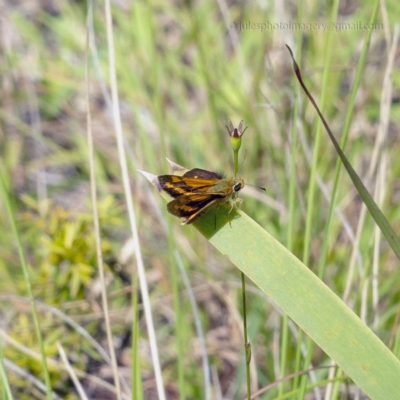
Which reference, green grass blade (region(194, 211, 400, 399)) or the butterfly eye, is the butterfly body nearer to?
the butterfly eye

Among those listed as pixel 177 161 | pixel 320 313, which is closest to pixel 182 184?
pixel 320 313

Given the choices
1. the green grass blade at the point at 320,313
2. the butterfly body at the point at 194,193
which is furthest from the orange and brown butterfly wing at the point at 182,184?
the green grass blade at the point at 320,313

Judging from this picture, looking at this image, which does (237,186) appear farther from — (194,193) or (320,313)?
(320,313)

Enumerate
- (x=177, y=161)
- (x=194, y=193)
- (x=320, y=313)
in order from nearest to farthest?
(x=320, y=313) < (x=194, y=193) < (x=177, y=161)

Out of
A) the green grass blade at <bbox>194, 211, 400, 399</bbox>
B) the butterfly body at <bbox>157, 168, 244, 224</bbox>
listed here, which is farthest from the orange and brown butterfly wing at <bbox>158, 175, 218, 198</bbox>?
the green grass blade at <bbox>194, 211, 400, 399</bbox>

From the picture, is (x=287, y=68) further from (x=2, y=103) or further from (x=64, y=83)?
(x=2, y=103)

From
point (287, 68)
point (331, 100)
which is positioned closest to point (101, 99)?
point (287, 68)
